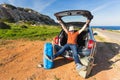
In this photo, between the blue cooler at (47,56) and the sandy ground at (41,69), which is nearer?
the sandy ground at (41,69)

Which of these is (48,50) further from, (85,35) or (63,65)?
(85,35)

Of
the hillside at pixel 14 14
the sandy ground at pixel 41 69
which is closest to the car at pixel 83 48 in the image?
the sandy ground at pixel 41 69

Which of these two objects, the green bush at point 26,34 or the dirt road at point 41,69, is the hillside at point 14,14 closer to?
the green bush at point 26,34

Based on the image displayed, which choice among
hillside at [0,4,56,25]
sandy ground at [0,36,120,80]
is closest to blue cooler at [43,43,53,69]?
sandy ground at [0,36,120,80]

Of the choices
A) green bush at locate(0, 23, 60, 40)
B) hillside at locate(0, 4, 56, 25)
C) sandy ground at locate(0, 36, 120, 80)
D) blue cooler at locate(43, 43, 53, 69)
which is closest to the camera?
sandy ground at locate(0, 36, 120, 80)

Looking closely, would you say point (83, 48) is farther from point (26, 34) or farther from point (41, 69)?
point (26, 34)

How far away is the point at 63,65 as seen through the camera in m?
8.66

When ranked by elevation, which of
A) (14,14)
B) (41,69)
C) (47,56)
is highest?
(14,14)

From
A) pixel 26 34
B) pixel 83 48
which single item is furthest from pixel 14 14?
pixel 83 48

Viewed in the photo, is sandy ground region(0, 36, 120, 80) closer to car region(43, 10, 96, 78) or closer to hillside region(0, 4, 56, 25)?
car region(43, 10, 96, 78)

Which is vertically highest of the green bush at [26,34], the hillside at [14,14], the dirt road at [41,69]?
the hillside at [14,14]

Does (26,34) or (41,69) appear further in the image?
(26,34)

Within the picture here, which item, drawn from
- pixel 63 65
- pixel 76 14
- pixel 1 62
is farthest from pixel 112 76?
pixel 1 62

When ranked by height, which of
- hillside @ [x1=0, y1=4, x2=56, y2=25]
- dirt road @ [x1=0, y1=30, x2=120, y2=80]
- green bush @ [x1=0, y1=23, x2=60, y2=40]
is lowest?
dirt road @ [x1=0, y1=30, x2=120, y2=80]
